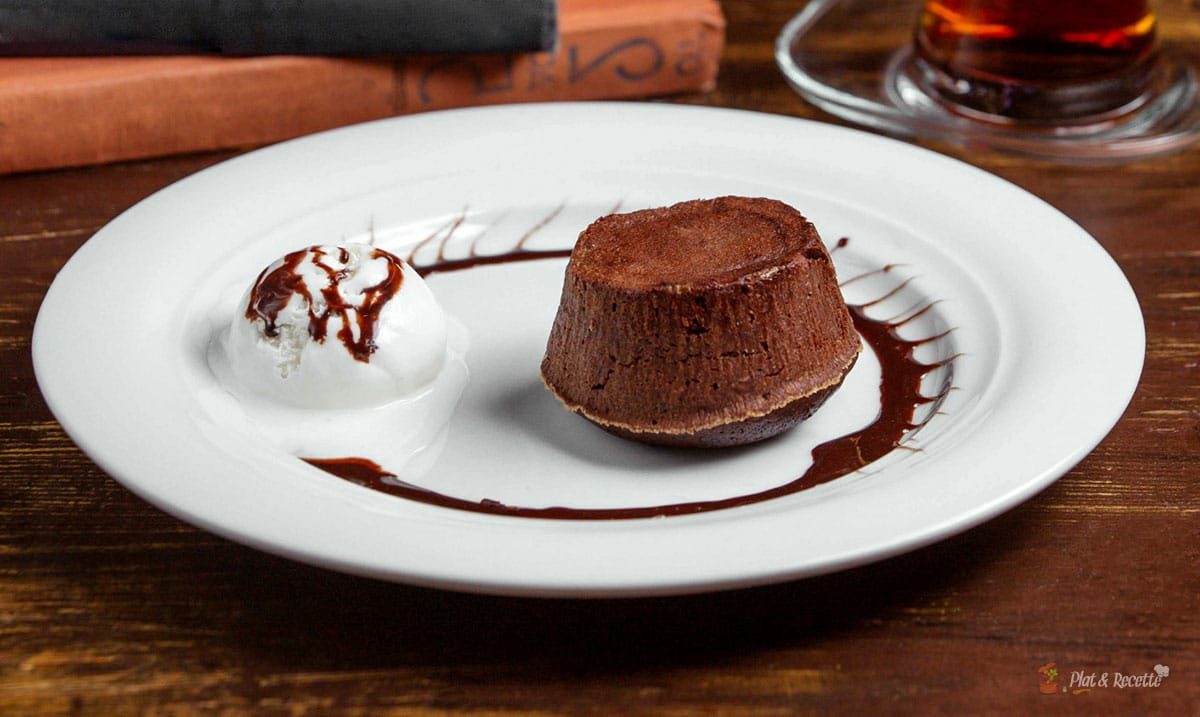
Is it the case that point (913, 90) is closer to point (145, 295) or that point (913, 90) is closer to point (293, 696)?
point (145, 295)

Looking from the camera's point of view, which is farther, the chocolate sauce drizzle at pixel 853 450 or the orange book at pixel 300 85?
the orange book at pixel 300 85

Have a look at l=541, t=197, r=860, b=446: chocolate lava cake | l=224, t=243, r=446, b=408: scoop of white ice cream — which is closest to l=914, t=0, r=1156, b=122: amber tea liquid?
l=541, t=197, r=860, b=446: chocolate lava cake

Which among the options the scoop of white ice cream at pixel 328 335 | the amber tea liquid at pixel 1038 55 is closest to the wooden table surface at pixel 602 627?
the scoop of white ice cream at pixel 328 335

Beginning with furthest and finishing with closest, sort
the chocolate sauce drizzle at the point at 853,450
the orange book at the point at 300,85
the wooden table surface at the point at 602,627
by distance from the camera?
the orange book at the point at 300,85 < the chocolate sauce drizzle at the point at 853,450 < the wooden table surface at the point at 602,627

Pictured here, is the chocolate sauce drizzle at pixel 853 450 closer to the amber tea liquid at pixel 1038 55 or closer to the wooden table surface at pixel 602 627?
the wooden table surface at pixel 602 627

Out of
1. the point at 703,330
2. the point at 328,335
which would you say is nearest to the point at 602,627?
the point at 703,330

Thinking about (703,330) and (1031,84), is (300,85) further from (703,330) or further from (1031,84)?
(1031,84)
